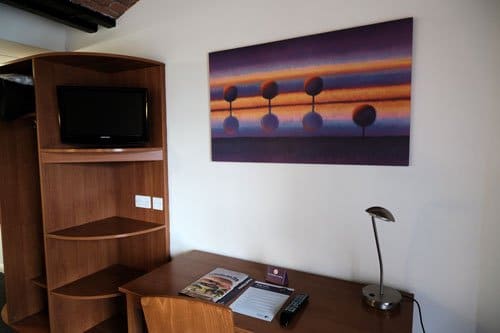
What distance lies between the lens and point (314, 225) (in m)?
1.55

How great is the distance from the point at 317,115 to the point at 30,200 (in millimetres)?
2121

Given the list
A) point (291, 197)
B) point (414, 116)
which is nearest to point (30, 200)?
point (291, 197)

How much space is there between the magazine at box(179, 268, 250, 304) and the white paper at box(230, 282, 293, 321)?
2.7 inches

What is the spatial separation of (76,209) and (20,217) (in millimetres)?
484

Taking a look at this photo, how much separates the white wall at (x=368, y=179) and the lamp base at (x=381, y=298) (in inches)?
4.8

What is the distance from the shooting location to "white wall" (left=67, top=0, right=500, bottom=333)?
1.20 m

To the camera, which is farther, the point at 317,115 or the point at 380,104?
the point at 317,115

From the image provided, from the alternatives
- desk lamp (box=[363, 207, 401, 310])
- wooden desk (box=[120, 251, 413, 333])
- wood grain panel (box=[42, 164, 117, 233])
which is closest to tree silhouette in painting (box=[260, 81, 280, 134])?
desk lamp (box=[363, 207, 401, 310])

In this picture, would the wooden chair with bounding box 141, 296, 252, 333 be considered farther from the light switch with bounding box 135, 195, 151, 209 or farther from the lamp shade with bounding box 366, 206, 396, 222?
the light switch with bounding box 135, 195, 151, 209

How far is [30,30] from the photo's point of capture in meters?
2.30

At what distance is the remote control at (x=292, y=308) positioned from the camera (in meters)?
1.13

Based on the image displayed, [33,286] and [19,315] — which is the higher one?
[33,286]

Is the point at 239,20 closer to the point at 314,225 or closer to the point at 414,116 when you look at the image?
the point at 414,116

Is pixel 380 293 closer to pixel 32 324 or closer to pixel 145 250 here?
pixel 145 250
